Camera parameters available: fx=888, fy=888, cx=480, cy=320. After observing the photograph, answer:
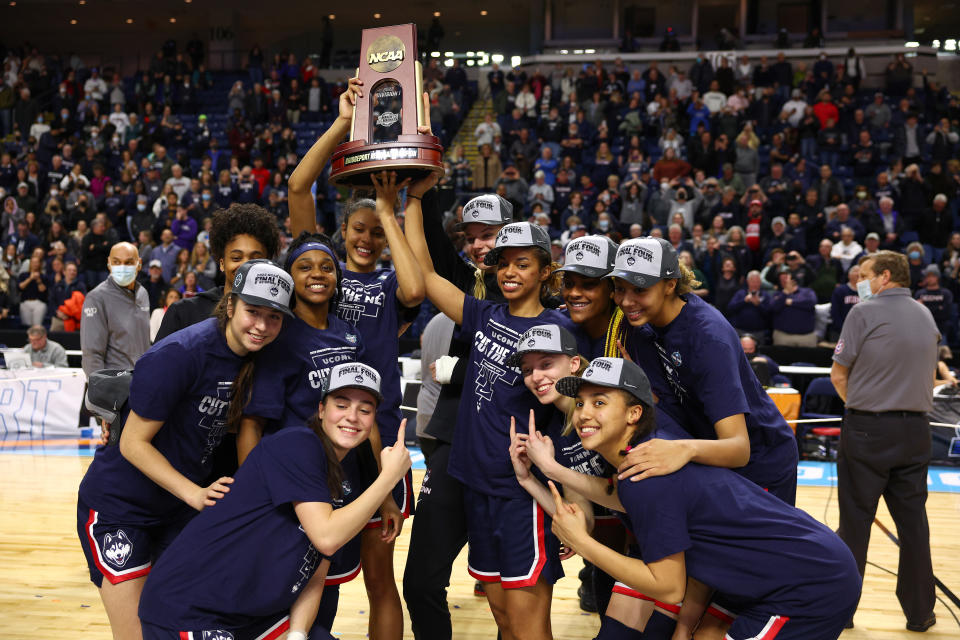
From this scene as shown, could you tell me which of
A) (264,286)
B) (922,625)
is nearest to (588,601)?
(922,625)

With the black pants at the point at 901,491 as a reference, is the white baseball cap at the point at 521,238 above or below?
above

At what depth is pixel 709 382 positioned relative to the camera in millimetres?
2812

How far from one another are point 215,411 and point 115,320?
9.95ft

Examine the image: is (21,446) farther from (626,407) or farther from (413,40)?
(626,407)

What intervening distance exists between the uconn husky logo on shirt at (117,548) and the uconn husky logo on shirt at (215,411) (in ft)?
1.27

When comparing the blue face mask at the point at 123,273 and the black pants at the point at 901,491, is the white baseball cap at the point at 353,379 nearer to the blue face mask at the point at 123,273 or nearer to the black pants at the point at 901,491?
the black pants at the point at 901,491

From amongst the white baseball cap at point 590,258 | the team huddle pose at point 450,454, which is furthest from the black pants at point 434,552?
the white baseball cap at point 590,258

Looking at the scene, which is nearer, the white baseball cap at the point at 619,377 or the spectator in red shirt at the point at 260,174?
the white baseball cap at the point at 619,377

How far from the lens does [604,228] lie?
489 inches

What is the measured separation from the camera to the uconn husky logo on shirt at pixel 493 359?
10.3ft

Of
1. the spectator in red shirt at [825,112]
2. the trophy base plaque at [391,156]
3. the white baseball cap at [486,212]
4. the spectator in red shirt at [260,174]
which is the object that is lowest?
the white baseball cap at [486,212]

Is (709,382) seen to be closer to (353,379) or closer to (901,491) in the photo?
(353,379)

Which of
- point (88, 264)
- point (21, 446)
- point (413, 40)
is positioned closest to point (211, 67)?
point (88, 264)

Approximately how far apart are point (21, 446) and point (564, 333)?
795 centimetres
